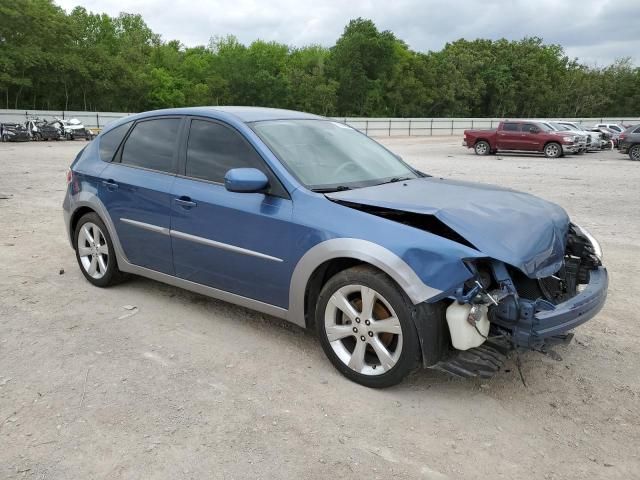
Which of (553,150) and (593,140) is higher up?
(593,140)

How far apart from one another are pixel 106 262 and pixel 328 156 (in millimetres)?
2397

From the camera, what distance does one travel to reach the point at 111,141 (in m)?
5.29

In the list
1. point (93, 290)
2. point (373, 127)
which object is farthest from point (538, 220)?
point (373, 127)

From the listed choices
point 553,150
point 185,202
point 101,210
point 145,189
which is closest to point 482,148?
point 553,150

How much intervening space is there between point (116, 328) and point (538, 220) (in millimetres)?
3176

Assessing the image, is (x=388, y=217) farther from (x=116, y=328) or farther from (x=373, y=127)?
(x=373, y=127)

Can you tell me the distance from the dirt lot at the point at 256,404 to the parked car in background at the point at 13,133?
2936 centimetres

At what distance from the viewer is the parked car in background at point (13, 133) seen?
3036 centimetres

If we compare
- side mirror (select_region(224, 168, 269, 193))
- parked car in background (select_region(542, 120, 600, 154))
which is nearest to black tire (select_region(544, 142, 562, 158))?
parked car in background (select_region(542, 120, 600, 154))

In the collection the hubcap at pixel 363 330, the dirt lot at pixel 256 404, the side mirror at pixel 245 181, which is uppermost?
the side mirror at pixel 245 181

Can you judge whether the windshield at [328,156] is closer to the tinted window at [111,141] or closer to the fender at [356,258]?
the fender at [356,258]

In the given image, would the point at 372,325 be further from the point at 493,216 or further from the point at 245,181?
the point at 245,181

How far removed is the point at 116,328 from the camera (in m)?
4.43

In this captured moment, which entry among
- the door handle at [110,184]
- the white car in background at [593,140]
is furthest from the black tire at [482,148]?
the door handle at [110,184]
